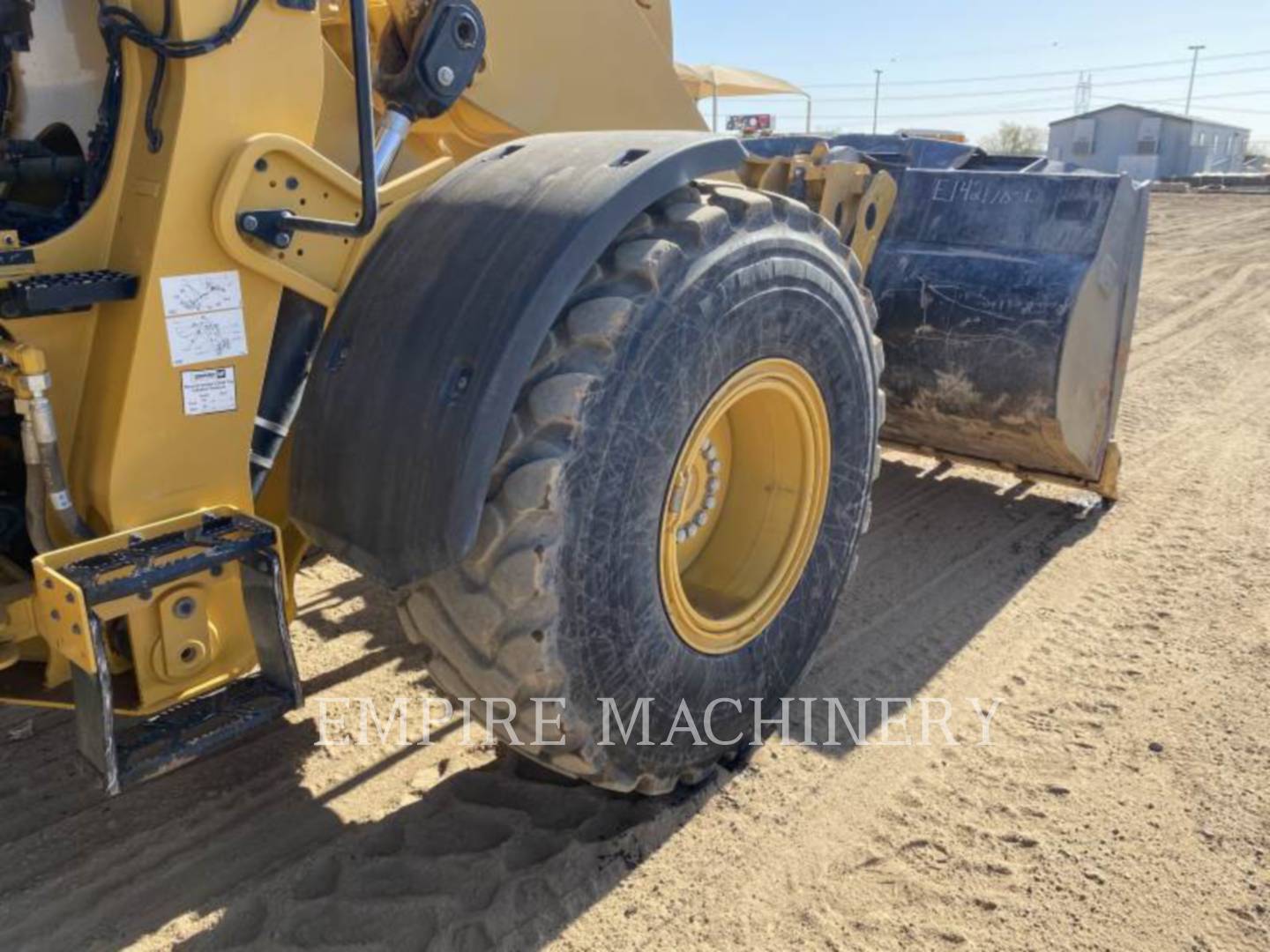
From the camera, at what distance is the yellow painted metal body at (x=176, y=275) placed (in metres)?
1.99

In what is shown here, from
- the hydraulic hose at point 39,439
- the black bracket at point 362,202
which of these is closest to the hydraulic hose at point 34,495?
the hydraulic hose at point 39,439

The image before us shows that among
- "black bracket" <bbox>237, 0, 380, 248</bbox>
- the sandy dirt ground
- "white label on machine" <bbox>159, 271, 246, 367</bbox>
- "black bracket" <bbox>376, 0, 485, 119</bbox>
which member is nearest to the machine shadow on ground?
the sandy dirt ground

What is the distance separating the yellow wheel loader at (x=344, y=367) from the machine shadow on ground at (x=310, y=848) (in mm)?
269

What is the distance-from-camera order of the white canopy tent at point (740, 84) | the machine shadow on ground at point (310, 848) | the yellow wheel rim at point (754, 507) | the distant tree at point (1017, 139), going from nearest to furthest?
the machine shadow on ground at point (310, 848)
the yellow wheel rim at point (754, 507)
the white canopy tent at point (740, 84)
the distant tree at point (1017, 139)

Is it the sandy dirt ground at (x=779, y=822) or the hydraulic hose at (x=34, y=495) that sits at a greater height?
the hydraulic hose at (x=34, y=495)

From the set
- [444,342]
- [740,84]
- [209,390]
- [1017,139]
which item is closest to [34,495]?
[209,390]

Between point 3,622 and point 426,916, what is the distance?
1089mm

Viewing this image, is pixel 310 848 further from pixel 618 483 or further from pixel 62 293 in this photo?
pixel 62 293

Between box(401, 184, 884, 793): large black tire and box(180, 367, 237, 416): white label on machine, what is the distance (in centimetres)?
55

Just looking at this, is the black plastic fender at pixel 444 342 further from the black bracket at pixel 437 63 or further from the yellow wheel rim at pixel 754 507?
the yellow wheel rim at pixel 754 507

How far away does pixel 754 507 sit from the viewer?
9.61ft

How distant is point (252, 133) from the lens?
2061 millimetres

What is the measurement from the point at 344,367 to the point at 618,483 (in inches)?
24.2

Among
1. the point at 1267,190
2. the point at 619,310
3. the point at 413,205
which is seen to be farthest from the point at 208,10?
the point at 1267,190
